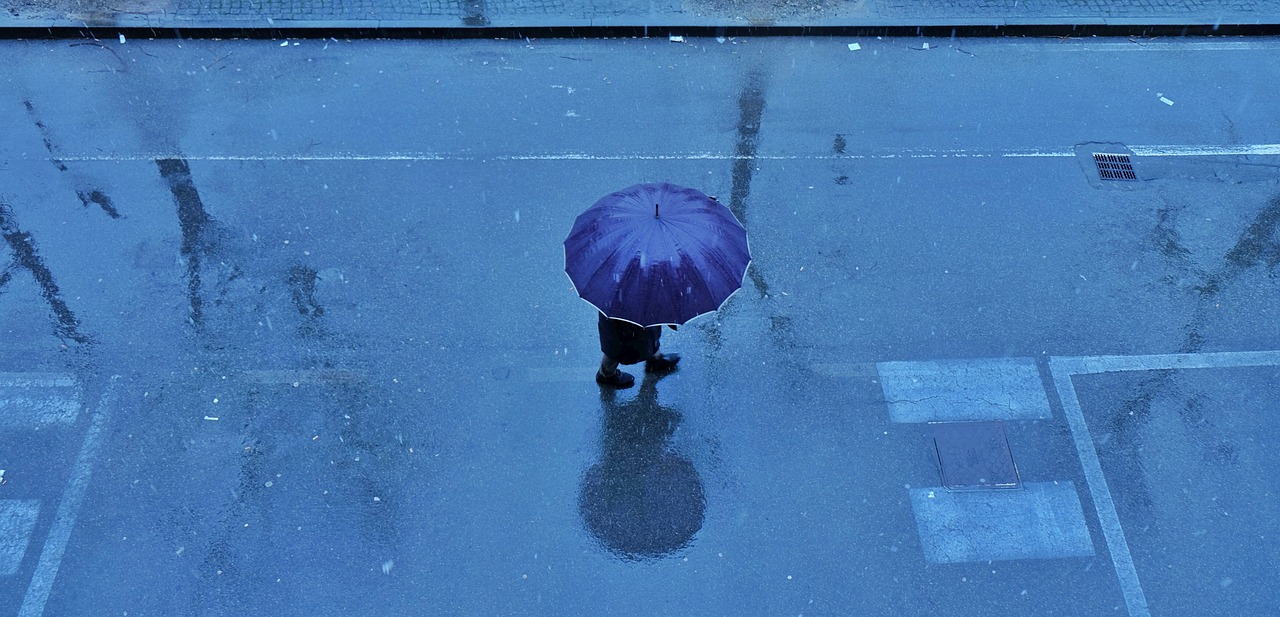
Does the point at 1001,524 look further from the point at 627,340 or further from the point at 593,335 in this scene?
the point at 593,335

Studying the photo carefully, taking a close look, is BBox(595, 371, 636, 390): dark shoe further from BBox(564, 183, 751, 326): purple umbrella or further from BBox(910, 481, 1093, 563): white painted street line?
BBox(910, 481, 1093, 563): white painted street line

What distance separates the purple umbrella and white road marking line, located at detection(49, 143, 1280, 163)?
313 centimetres

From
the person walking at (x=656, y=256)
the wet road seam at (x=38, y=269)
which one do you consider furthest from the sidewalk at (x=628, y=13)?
the person walking at (x=656, y=256)

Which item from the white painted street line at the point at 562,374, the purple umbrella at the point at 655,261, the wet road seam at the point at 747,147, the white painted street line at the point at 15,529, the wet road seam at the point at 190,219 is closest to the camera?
the purple umbrella at the point at 655,261

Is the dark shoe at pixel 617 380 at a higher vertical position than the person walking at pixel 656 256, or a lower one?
lower

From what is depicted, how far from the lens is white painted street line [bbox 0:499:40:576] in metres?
5.55

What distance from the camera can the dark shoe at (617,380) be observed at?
21.1ft

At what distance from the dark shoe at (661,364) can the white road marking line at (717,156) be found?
8.05 feet

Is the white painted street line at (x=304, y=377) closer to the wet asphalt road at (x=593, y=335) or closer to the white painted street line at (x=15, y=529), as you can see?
the wet asphalt road at (x=593, y=335)

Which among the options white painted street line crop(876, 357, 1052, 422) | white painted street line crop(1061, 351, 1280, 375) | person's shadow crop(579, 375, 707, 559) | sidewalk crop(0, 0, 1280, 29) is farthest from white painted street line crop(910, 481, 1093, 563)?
sidewalk crop(0, 0, 1280, 29)

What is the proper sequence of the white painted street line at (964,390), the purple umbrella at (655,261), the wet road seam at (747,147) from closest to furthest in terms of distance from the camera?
the purple umbrella at (655,261) → the white painted street line at (964,390) → the wet road seam at (747,147)

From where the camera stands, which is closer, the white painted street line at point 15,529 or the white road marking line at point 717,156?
the white painted street line at point 15,529

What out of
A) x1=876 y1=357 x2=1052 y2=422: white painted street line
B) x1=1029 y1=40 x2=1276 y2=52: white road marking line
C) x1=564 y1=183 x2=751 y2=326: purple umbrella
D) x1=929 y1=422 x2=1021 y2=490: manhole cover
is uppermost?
x1=564 y1=183 x2=751 y2=326: purple umbrella

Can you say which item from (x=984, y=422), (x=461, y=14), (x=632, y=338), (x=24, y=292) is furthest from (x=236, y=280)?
(x=984, y=422)
